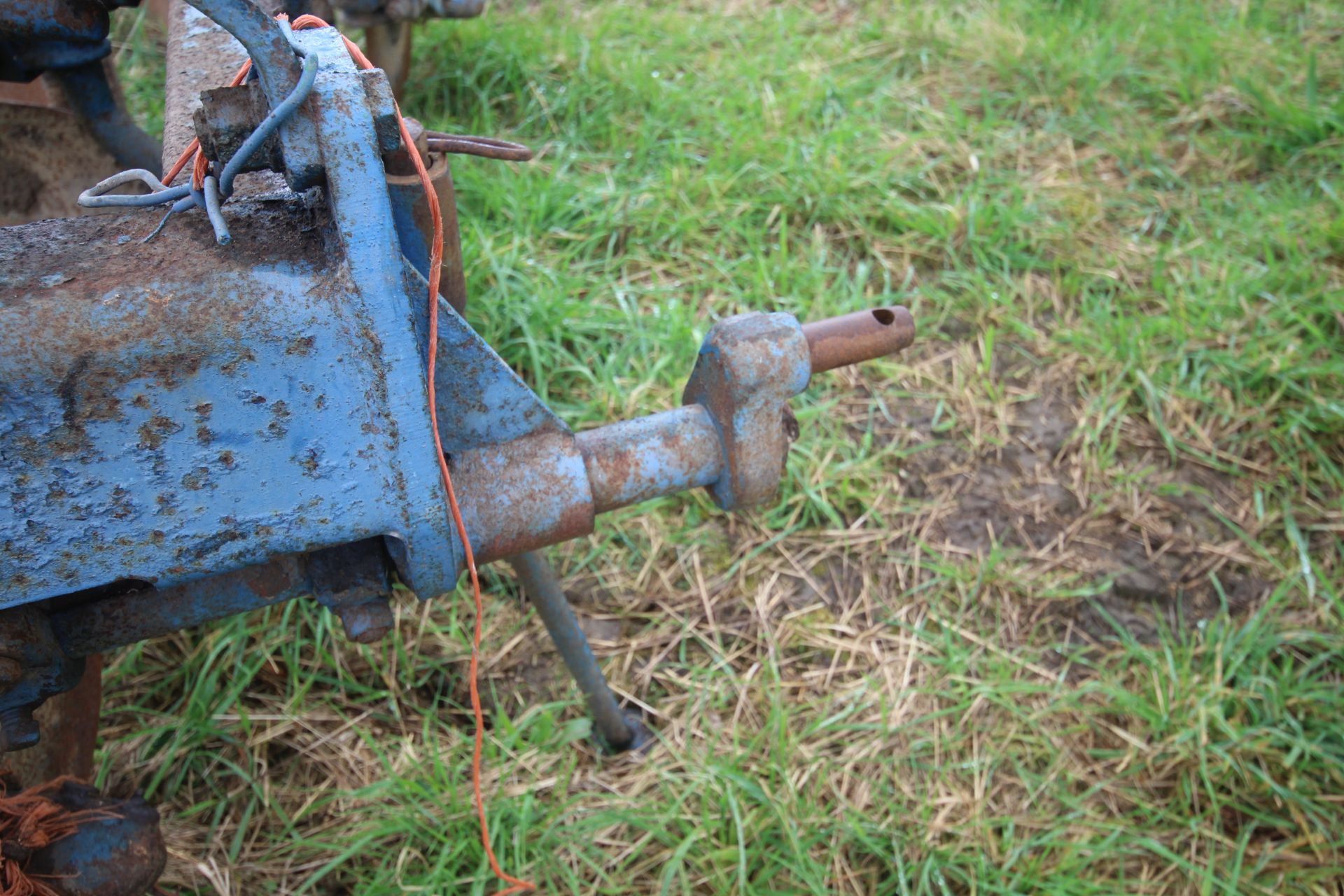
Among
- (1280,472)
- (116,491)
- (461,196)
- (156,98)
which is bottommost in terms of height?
(1280,472)

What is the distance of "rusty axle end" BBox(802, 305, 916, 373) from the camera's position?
3.67 feet

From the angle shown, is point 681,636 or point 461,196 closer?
point 681,636

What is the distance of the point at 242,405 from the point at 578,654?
0.92m

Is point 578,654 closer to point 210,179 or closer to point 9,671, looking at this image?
point 9,671

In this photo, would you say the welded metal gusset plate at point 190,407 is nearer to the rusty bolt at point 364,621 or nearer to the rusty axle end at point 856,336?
the rusty bolt at point 364,621

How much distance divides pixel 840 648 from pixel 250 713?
3.78 feet

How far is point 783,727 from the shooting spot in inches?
70.1

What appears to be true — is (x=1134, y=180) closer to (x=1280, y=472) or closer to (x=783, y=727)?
(x=1280, y=472)

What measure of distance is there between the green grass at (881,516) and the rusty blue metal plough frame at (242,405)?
0.82m

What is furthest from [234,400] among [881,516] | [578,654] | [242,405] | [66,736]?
[881,516]

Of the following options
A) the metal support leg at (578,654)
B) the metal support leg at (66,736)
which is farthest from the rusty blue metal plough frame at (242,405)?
the metal support leg at (578,654)

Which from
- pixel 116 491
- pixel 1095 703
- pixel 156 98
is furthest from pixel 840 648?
pixel 156 98

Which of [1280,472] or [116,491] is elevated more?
[116,491]

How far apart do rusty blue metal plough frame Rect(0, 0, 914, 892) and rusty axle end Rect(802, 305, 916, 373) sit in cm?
34
